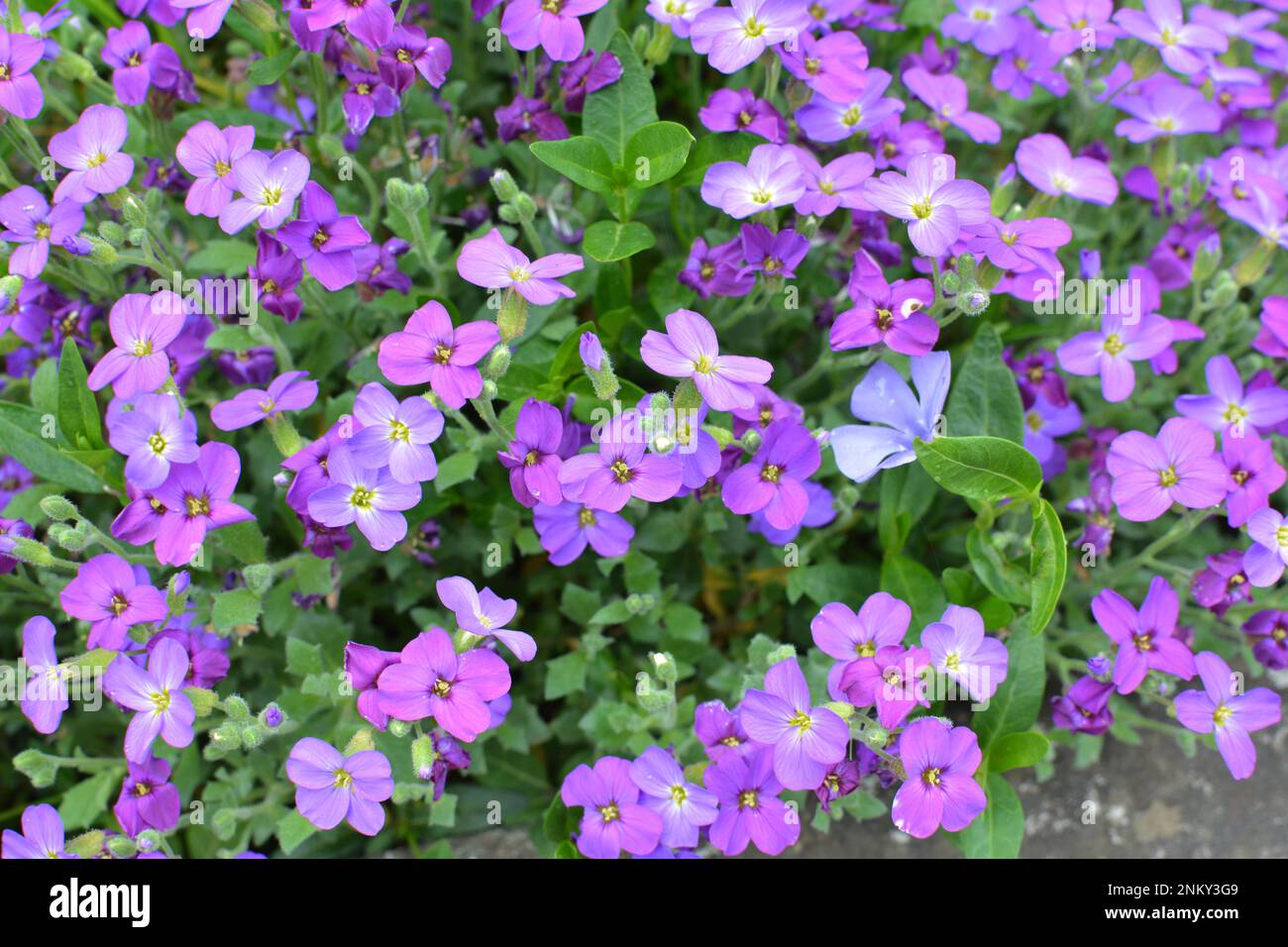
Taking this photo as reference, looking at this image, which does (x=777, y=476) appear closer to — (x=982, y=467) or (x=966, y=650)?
(x=982, y=467)

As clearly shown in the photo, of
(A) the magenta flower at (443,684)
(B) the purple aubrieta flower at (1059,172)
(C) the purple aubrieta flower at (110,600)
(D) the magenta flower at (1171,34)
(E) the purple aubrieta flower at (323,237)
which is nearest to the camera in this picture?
(A) the magenta flower at (443,684)

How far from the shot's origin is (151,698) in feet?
8.86

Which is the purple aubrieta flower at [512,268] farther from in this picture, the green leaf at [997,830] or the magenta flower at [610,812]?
the green leaf at [997,830]

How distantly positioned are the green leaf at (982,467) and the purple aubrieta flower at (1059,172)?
1.01 meters

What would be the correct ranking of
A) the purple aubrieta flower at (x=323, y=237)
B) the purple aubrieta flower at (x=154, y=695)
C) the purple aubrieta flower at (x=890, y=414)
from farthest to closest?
the purple aubrieta flower at (x=890, y=414) < the purple aubrieta flower at (x=323, y=237) < the purple aubrieta flower at (x=154, y=695)

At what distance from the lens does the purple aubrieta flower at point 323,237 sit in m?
2.86

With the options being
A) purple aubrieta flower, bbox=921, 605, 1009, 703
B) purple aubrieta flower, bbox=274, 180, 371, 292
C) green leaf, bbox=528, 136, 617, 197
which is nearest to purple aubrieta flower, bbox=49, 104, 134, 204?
purple aubrieta flower, bbox=274, 180, 371, 292

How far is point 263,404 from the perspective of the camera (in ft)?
9.44

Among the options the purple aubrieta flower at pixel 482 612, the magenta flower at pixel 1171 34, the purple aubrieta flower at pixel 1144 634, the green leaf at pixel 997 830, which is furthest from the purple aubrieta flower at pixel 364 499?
the magenta flower at pixel 1171 34

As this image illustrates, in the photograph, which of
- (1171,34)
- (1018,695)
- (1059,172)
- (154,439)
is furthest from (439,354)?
(1171,34)

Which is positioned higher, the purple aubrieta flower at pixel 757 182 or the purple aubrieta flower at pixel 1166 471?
the purple aubrieta flower at pixel 757 182
